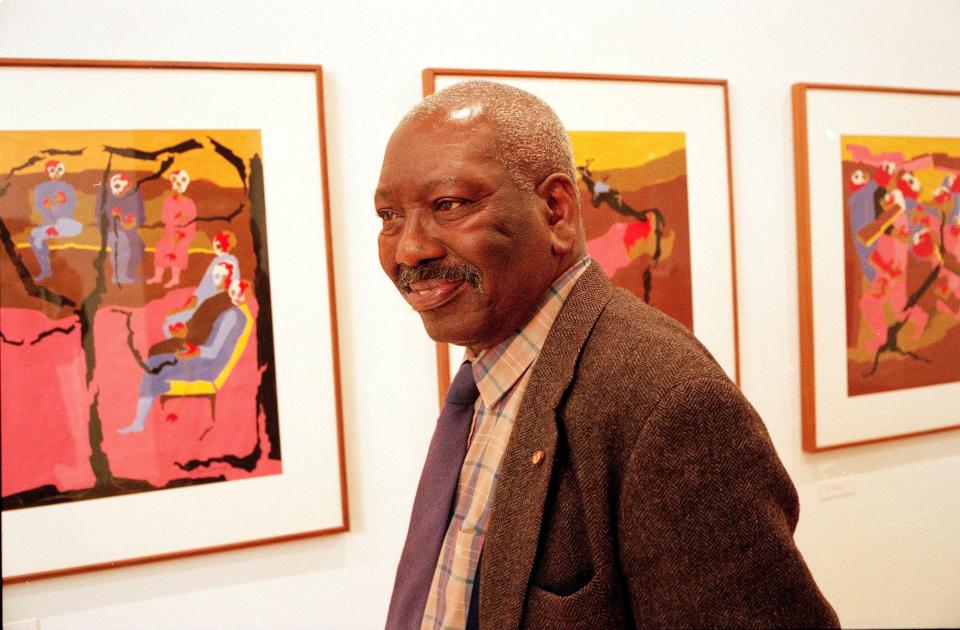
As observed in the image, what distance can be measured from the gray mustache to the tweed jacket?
137 millimetres

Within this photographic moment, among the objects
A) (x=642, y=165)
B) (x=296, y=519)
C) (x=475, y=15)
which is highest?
(x=475, y=15)

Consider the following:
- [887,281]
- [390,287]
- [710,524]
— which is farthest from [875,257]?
[710,524]

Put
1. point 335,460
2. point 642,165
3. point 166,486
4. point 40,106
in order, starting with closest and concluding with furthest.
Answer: point 40,106
point 166,486
point 335,460
point 642,165

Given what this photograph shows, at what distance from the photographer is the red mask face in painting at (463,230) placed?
0.83 meters

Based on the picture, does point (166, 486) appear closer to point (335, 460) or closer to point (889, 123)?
point (335, 460)

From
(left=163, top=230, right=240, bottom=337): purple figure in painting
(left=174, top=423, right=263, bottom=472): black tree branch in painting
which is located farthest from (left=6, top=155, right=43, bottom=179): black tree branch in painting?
(left=174, top=423, right=263, bottom=472): black tree branch in painting

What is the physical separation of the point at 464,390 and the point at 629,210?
2.69 feet

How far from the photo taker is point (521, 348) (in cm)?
90

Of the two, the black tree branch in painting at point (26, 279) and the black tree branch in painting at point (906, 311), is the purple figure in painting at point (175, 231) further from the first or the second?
the black tree branch in painting at point (906, 311)

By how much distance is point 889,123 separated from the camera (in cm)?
182

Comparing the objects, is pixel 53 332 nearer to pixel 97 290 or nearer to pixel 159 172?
pixel 97 290

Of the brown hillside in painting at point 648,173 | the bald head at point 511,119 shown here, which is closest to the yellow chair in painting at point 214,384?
the bald head at point 511,119

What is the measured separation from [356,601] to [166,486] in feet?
1.52

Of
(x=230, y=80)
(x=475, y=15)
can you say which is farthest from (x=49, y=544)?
(x=475, y=15)
